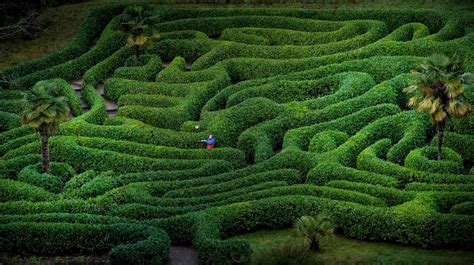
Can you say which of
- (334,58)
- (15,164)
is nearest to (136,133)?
(15,164)

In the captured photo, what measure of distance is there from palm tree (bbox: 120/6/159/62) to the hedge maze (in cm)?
161

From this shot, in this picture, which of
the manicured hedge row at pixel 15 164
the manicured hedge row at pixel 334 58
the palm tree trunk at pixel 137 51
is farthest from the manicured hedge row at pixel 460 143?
the palm tree trunk at pixel 137 51

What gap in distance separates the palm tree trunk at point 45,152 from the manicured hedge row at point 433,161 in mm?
17867

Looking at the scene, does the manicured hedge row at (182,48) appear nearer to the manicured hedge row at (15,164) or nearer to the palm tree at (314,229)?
the manicured hedge row at (15,164)

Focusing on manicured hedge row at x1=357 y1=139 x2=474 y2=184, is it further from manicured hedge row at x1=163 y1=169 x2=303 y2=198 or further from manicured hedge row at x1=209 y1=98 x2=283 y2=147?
manicured hedge row at x1=209 y1=98 x2=283 y2=147

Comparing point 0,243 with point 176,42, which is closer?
point 0,243

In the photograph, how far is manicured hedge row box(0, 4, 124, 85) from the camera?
2388 inches

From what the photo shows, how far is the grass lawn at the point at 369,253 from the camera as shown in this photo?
40500 mm

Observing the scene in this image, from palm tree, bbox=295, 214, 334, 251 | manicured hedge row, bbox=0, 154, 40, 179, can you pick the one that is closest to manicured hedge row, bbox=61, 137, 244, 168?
manicured hedge row, bbox=0, 154, 40, 179

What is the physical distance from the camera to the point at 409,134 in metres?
49.1

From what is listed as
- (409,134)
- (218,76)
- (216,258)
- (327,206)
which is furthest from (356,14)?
(216,258)

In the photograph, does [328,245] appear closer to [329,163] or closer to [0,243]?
[329,163]

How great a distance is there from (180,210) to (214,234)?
278 centimetres

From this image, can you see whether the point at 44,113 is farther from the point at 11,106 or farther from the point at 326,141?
the point at 326,141
